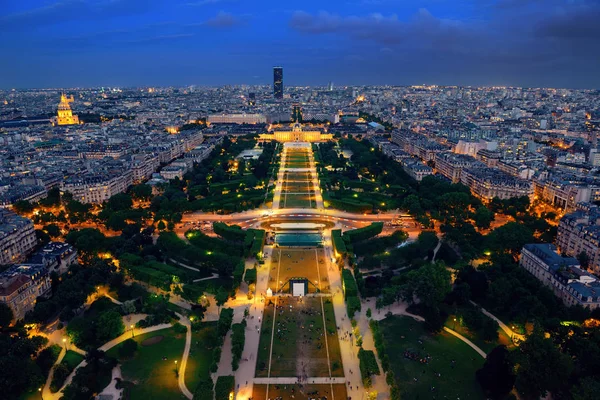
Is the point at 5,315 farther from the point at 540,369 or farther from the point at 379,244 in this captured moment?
the point at 540,369

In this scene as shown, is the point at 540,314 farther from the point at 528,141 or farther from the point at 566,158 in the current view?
the point at 528,141

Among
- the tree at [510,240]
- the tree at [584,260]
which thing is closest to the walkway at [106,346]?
the tree at [510,240]

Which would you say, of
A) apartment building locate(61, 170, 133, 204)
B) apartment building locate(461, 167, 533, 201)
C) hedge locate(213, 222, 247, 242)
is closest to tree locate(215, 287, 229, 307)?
hedge locate(213, 222, 247, 242)

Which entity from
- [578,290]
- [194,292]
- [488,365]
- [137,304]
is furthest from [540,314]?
[137,304]

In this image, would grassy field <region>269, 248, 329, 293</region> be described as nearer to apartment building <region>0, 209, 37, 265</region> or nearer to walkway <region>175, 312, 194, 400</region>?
walkway <region>175, 312, 194, 400</region>

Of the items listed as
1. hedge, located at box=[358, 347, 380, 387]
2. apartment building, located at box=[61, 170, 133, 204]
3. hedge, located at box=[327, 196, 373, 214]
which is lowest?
hedge, located at box=[358, 347, 380, 387]

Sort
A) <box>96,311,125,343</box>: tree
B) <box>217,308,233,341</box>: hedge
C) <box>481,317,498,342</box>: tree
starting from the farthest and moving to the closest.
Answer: <box>217,308,233,341</box>: hedge → <box>481,317,498,342</box>: tree → <box>96,311,125,343</box>: tree
